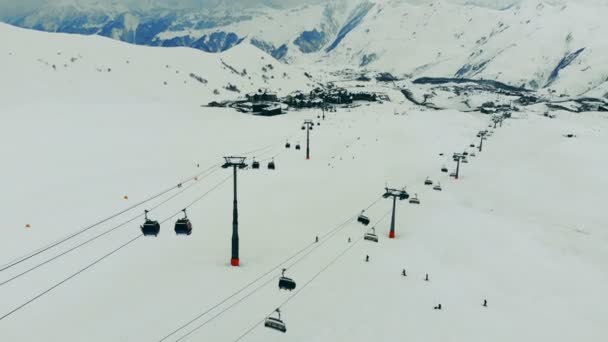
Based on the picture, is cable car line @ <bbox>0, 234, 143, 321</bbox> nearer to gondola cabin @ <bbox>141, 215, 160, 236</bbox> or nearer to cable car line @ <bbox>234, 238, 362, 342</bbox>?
gondola cabin @ <bbox>141, 215, 160, 236</bbox>

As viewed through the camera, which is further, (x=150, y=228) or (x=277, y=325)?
(x=150, y=228)

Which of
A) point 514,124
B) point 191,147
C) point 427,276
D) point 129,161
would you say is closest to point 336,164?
point 191,147

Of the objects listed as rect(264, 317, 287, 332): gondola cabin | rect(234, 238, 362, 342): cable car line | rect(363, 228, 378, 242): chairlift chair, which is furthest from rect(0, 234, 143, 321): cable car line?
rect(363, 228, 378, 242): chairlift chair

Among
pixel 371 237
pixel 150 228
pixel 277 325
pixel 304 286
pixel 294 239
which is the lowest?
pixel 304 286

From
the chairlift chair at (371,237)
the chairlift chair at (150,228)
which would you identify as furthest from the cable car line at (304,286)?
the chairlift chair at (150,228)

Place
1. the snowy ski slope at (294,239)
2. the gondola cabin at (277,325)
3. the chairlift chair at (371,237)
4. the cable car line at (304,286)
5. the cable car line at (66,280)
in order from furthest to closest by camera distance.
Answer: the chairlift chair at (371,237)
the snowy ski slope at (294,239)
the cable car line at (66,280)
the cable car line at (304,286)
the gondola cabin at (277,325)

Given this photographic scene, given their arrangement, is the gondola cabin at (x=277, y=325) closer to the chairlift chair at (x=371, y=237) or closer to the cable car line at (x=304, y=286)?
the cable car line at (x=304, y=286)

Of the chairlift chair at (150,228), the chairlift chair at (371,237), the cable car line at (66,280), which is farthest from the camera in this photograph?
the chairlift chair at (371,237)

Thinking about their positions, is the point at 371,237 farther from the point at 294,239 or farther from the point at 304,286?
the point at 304,286

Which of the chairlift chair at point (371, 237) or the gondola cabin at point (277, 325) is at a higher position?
the gondola cabin at point (277, 325)

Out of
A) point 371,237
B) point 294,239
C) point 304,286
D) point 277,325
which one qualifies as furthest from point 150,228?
point 371,237
